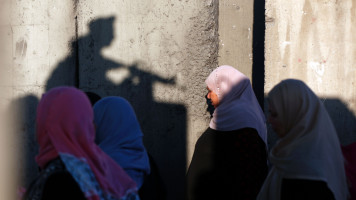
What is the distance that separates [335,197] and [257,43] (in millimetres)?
2151

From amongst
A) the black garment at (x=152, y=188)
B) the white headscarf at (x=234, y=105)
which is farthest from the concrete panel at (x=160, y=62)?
the black garment at (x=152, y=188)

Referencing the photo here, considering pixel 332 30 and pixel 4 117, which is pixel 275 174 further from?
pixel 4 117

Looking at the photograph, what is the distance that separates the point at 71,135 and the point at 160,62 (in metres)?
1.95

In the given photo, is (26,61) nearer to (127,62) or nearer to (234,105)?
(127,62)

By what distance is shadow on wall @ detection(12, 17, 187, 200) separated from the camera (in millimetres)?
3662

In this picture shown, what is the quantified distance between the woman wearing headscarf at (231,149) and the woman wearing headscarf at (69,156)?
3.32 ft

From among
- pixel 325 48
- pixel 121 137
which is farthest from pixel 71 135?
pixel 325 48

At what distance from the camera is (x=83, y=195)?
170 cm

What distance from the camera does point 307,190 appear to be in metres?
1.95

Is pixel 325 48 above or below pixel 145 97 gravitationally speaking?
above

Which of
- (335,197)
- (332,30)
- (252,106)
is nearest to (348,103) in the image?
(332,30)

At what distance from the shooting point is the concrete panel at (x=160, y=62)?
11.8 feet

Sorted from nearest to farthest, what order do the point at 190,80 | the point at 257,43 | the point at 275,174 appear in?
the point at 275,174, the point at 190,80, the point at 257,43

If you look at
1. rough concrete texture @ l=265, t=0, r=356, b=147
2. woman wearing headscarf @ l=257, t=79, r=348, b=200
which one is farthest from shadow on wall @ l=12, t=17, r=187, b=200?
woman wearing headscarf @ l=257, t=79, r=348, b=200
